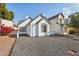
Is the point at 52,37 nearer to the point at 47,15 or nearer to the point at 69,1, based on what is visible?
the point at 47,15

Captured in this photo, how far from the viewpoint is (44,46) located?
2709mm

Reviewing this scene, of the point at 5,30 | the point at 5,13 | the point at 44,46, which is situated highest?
the point at 5,13

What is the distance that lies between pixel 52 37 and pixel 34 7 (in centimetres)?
52

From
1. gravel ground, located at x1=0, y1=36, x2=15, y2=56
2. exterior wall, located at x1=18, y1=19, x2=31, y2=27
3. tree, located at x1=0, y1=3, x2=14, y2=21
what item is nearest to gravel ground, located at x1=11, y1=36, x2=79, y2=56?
gravel ground, located at x1=0, y1=36, x2=15, y2=56

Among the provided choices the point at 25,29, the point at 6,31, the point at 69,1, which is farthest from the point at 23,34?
the point at 69,1

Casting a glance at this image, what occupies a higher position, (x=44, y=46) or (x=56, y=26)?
(x=56, y=26)

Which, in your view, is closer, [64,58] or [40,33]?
[64,58]

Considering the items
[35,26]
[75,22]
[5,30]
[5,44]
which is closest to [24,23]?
[35,26]

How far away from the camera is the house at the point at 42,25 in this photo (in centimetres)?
274

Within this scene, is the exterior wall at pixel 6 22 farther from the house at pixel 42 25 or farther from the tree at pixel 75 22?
the tree at pixel 75 22

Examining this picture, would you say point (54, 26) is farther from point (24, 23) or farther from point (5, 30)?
point (5, 30)

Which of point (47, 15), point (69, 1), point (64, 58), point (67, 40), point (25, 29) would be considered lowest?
point (64, 58)

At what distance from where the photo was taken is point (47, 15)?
2.75 metres

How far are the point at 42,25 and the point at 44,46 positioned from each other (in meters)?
0.31
